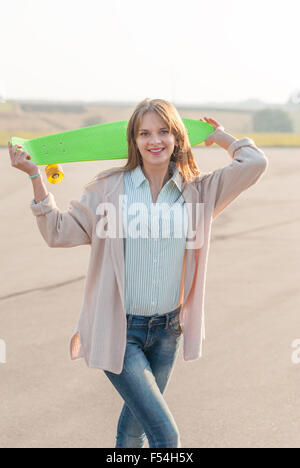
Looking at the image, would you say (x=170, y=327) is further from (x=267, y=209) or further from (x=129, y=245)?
(x=267, y=209)

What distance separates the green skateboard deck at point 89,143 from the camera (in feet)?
11.1

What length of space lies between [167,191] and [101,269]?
1.62ft

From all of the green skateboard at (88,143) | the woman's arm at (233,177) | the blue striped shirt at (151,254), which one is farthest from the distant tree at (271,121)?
the blue striped shirt at (151,254)

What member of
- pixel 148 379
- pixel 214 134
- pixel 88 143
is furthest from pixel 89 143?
pixel 148 379

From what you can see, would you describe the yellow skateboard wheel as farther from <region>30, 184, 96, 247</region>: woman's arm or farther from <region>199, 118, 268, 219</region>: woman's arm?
<region>199, 118, 268, 219</region>: woman's arm

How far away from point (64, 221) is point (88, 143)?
3.10 feet

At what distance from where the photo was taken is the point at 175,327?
2865 millimetres

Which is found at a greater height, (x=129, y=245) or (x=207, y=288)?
(x=129, y=245)

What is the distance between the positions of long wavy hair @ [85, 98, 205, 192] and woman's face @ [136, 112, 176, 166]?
23 millimetres

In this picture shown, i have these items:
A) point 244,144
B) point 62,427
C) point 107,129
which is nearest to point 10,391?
point 62,427

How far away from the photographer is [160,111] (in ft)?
9.23

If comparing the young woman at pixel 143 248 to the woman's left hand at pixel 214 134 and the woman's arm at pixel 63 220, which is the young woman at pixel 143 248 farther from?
the woman's left hand at pixel 214 134

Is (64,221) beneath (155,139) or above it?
beneath

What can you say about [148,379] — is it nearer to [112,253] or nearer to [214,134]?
[112,253]
